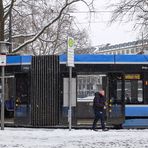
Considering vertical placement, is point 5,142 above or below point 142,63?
below

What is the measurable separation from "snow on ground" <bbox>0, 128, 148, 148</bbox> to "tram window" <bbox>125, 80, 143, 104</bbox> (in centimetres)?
460

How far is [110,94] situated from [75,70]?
180 cm

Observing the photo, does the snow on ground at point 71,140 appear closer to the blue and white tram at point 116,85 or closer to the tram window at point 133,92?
the blue and white tram at point 116,85

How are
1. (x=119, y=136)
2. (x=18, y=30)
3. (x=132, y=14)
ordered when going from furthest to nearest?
(x=18, y=30), (x=132, y=14), (x=119, y=136)

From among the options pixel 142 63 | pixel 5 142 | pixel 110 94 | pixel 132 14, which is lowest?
pixel 5 142

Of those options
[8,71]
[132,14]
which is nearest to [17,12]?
[132,14]

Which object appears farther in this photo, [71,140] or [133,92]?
[133,92]

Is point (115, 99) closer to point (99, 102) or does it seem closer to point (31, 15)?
point (99, 102)

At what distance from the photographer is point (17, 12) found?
36.0 m

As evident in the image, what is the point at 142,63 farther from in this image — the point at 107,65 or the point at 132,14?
the point at 132,14

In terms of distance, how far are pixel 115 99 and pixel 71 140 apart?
6791mm

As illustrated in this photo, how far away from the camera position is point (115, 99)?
70.8 ft

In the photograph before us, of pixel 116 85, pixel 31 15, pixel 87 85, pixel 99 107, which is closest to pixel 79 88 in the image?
pixel 87 85

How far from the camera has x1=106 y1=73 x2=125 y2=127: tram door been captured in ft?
70.4
